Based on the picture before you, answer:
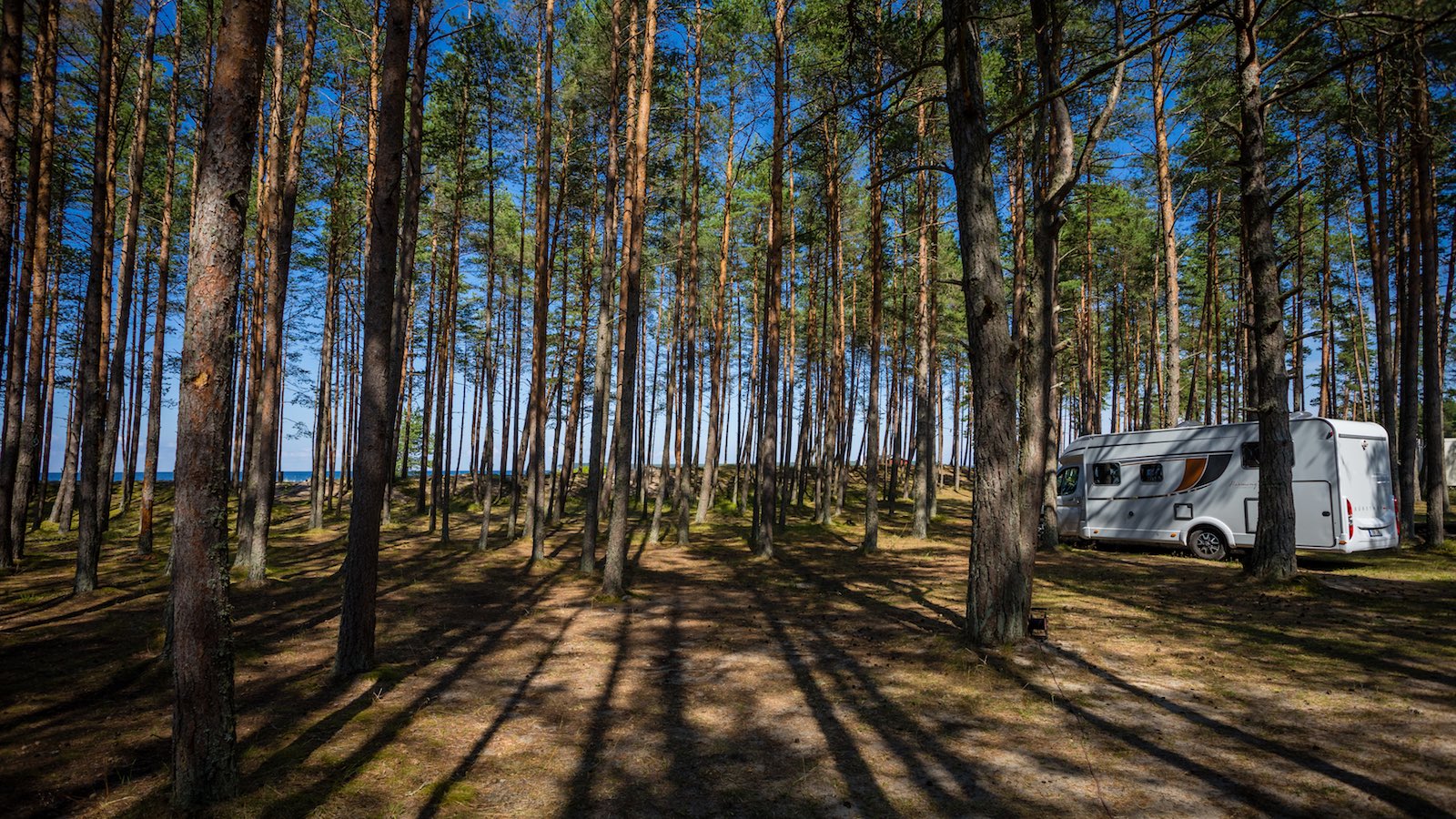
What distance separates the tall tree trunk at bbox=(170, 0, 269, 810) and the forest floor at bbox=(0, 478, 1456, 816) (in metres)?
0.39

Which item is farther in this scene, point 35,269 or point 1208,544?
point 1208,544

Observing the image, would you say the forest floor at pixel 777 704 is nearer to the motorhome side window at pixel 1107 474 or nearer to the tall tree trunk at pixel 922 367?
the motorhome side window at pixel 1107 474

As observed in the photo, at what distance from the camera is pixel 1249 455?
11.9m

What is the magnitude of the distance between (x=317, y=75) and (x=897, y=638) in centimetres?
1777

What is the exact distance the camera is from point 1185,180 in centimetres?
1930

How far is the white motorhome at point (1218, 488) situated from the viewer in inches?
413

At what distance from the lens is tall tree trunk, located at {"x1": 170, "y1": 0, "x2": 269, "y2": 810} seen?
361cm

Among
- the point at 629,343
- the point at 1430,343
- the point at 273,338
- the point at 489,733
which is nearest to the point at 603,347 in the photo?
the point at 629,343

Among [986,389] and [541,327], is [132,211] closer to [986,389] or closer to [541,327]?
[541,327]

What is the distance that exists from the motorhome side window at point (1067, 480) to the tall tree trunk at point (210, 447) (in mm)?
16479

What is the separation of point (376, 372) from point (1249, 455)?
14875 mm

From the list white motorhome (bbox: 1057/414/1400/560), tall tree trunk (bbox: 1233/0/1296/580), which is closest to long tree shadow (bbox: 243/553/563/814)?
tall tree trunk (bbox: 1233/0/1296/580)

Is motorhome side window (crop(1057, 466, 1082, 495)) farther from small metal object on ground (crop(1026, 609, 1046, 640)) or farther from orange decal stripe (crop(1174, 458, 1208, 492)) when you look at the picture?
small metal object on ground (crop(1026, 609, 1046, 640))

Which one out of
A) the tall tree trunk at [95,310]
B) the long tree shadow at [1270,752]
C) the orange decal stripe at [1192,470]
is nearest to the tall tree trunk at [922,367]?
the orange decal stripe at [1192,470]
